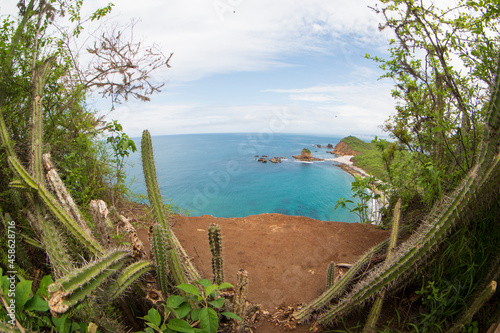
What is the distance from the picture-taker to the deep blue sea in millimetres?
9812

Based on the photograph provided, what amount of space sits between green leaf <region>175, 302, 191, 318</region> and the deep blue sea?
21.0 feet

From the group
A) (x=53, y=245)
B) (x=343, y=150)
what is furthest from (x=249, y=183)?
(x=53, y=245)

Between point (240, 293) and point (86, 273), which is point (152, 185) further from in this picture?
point (240, 293)

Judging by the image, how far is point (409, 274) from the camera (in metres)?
2.39

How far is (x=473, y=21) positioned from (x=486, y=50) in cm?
62

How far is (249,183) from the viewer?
1194 cm

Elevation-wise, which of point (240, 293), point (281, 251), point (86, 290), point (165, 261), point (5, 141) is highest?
point (5, 141)

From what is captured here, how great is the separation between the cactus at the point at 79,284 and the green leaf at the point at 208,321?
71cm

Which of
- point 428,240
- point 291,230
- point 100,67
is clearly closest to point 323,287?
point 428,240

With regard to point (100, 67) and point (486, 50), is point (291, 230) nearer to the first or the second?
point (486, 50)

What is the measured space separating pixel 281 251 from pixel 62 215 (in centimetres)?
304

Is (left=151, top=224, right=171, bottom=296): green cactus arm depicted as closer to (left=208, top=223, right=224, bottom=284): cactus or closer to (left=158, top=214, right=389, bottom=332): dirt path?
(left=208, top=223, right=224, bottom=284): cactus

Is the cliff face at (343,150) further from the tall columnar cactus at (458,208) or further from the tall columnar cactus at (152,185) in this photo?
the tall columnar cactus at (152,185)

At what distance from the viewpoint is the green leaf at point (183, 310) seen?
2057 millimetres
